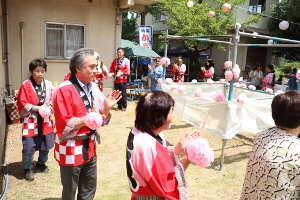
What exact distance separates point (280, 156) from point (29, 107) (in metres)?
3.21

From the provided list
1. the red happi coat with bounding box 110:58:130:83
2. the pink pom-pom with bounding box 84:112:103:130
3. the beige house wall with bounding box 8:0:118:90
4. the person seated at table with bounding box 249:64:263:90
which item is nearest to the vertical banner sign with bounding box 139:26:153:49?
the beige house wall with bounding box 8:0:118:90

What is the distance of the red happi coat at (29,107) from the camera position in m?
3.71

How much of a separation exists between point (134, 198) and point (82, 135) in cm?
89

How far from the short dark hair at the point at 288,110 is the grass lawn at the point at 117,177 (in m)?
2.25

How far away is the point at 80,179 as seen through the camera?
279 centimetres

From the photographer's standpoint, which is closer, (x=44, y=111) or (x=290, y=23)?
(x=44, y=111)

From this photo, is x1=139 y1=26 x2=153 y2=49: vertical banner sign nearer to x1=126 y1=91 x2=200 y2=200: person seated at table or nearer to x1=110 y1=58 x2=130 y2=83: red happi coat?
x1=110 y1=58 x2=130 y2=83: red happi coat

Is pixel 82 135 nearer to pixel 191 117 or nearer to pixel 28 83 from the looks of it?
pixel 28 83

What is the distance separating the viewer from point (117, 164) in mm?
4707

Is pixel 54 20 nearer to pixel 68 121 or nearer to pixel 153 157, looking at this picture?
pixel 68 121

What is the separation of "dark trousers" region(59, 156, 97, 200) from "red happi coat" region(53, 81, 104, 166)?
97mm

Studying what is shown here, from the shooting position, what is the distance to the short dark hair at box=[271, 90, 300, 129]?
5.91ft

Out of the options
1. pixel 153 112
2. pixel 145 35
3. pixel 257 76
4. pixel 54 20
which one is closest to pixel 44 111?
pixel 153 112

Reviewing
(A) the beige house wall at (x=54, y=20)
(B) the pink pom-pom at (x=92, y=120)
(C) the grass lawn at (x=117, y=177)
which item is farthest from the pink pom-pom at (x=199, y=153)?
(A) the beige house wall at (x=54, y=20)
